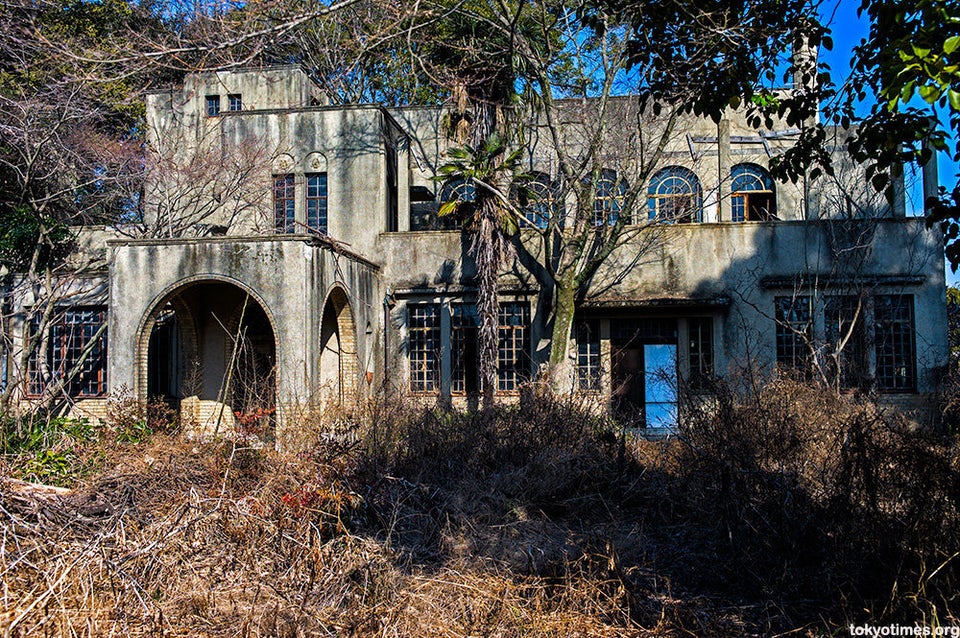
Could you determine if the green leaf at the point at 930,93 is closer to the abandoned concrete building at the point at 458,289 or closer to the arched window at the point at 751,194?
the abandoned concrete building at the point at 458,289

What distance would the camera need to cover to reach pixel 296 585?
19.4ft

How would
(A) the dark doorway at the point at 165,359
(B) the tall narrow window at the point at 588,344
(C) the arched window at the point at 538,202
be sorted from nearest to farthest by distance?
(C) the arched window at the point at 538,202 → (B) the tall narrow window at the point at 588,344 → (A) the dark doorway at the point at 165,359

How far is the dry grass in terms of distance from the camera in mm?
5383

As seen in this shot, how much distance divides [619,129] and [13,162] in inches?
567

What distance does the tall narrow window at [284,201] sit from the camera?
1903 centimetres

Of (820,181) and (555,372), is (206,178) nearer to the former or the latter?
(555,372)

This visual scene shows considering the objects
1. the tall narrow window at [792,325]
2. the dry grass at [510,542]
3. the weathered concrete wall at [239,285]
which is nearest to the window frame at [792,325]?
the tall narrow window at [792,325]

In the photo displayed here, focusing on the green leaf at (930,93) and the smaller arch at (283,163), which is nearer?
the green leaf at (930,93)

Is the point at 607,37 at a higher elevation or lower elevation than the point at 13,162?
higher

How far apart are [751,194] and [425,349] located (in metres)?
11.3

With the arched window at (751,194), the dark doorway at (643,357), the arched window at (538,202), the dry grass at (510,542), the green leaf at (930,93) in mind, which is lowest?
the dry grass at (510,542)

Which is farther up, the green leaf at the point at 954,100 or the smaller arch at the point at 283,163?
the smaller arch at the point at 283,163

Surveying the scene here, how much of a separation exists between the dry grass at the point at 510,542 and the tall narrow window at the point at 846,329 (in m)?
8.24

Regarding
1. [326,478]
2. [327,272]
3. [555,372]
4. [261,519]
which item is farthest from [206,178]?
[261,519]
